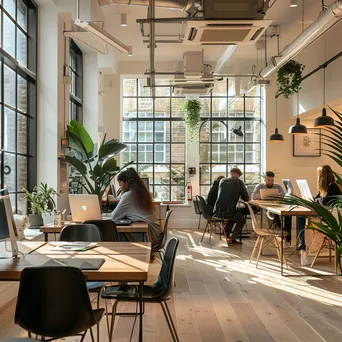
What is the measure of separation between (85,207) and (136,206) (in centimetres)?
59

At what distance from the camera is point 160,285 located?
346 cm

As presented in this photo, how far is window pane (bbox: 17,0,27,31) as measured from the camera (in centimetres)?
626

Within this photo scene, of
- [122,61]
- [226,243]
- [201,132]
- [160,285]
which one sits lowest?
[226,243]

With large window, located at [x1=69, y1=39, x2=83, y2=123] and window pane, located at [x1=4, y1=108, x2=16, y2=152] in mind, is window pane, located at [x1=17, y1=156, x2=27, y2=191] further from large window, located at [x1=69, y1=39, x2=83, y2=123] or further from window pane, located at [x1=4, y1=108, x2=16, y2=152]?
large window, located at [x1=69, y1=39, x2=83, y2=123]

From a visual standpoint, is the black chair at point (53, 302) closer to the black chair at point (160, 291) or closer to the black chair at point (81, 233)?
the black chair at point (160, 291)

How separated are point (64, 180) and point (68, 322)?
505 cm

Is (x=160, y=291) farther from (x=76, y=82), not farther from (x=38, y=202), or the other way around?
(x=76, y=82)

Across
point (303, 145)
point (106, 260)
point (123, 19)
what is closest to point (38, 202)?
point (106, 260)

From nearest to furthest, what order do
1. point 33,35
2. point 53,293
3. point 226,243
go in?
1. point 53,293
2. point 33,35
3. point 226,243

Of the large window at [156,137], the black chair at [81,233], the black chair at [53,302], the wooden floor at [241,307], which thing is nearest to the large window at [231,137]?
the large window at [156,137]

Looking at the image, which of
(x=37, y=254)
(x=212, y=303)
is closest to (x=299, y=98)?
(x=212, y=303)

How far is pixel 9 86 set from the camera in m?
5.89

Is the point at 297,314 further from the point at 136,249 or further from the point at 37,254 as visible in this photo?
the point at 37,254

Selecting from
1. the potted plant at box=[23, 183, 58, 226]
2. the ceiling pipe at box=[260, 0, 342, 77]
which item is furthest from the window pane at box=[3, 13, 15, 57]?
the ceiling pipe at box=[260, 0, 342, 77]
